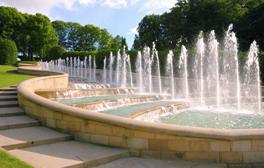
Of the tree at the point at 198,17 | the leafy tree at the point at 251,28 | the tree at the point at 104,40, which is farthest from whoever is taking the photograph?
the tree at the point at 104,40

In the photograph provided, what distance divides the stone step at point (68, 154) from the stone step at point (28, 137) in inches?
4.8

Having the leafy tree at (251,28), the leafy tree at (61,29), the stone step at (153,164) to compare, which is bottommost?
the stone step at (153,164)

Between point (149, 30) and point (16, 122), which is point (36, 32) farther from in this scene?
point (16, 122)

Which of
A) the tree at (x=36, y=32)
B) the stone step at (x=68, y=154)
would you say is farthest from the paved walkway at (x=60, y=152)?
the tree at (x=36, y=32)

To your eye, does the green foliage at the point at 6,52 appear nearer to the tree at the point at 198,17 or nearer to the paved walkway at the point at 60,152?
the tree at the point at 198,17

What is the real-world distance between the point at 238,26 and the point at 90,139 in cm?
3396

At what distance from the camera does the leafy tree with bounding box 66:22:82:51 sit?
213 feet

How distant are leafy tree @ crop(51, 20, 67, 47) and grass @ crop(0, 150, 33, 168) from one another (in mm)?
71035

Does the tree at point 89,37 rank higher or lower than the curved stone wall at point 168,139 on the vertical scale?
higher

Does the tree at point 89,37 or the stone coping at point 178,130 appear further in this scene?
the tree at point 89,37

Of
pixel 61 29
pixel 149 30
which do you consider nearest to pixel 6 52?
pixel 149 30

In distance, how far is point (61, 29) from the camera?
226ft

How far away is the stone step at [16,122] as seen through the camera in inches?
190

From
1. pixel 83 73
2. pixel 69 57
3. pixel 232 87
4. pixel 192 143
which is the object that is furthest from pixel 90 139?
pixel 69 57
